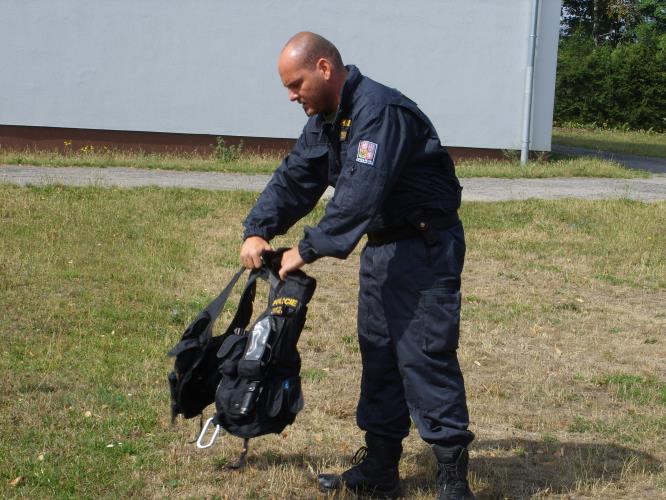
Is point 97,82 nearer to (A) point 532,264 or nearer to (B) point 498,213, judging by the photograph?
(B) point 498,213

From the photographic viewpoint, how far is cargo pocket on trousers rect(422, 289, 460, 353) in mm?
3951

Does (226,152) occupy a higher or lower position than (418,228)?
higher

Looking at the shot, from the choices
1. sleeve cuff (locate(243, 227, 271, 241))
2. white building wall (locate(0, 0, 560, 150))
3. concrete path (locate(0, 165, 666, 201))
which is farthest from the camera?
white building wall (locate(0, 0, 560, 150))

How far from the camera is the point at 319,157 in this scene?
13.7 feet

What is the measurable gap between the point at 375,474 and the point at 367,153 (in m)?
1.51

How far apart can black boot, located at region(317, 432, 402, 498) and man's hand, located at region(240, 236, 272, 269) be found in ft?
3.10

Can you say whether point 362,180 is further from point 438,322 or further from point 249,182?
point 249,182

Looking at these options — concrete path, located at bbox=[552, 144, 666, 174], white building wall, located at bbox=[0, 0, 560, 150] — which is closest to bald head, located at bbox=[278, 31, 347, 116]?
white building wall, located at bbox=[0, 0, 560, 150]

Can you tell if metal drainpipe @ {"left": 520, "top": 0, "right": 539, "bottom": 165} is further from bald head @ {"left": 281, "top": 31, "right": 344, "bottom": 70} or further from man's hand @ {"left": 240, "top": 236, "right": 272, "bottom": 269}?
bald head @ {"left": 281, "top": 31, "right": 344, "bottom": 70}

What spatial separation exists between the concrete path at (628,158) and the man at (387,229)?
1697 centimetres

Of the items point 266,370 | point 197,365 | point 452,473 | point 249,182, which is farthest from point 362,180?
point 249,182

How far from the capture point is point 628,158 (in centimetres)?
2364

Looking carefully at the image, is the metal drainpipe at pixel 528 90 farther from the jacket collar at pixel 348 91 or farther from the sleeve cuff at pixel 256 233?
the jacket collar at pixel 348 91

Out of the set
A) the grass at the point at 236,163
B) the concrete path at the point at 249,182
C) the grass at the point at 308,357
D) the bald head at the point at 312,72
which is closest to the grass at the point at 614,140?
the grass at the point at 236,163
